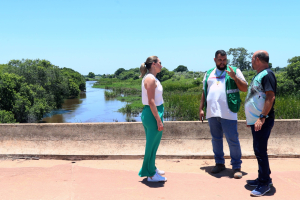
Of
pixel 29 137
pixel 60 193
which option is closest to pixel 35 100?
pixel 29 137

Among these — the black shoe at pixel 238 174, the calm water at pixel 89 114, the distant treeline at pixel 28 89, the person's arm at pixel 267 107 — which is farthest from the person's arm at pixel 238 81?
the distant treeline at pixel 28 89

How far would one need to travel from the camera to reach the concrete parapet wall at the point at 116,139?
541 centimetres

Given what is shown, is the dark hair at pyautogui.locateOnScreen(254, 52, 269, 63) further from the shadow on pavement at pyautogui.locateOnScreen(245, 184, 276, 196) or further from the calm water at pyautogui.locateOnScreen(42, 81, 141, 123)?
the calm water at pyautogui.locateOnScreen(42, 81, 141, 123)

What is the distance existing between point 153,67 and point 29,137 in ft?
10.3

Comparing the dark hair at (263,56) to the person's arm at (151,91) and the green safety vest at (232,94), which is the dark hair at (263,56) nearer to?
the green safety vest at (232,94)

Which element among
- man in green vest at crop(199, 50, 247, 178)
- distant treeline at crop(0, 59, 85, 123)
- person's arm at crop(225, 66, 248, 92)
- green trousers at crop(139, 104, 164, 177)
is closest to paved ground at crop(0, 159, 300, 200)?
green trousers at crop(139, 104, 164, 177)

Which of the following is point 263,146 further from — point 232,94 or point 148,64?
point 148,64

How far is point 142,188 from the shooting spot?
393cm

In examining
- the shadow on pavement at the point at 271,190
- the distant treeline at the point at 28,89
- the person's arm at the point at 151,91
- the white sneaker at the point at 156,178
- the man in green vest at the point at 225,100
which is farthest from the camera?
the distant treeline at the point at 28,89

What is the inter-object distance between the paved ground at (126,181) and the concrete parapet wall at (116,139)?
0.92 feet

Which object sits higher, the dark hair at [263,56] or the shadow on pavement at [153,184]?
the dark hair at [263,56]

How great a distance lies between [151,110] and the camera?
12.7 ft

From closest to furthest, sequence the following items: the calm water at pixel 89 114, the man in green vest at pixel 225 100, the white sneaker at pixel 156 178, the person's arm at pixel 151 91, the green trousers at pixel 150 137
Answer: the person's arm at pixel 151 91, the green trousers at pixel 150 137, the white sneaker at pixel 156 178, the man in green vest at pixel 225 100, the calm water at pixel 89 114

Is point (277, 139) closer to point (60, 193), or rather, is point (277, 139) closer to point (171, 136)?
point (171, 136)
